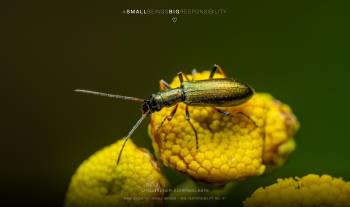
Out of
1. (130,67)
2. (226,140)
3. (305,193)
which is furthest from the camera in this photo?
(130,67)

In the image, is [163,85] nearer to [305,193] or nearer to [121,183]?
[121,183]

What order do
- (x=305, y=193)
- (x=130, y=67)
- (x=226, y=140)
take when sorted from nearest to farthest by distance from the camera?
(x=305, y=193), (x=226, y=140), (x=130, y=67)

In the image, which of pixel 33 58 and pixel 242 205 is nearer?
pixel 242 205

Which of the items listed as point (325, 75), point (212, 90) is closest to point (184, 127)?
point (212, 90)

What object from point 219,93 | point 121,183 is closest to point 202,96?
point 219,93

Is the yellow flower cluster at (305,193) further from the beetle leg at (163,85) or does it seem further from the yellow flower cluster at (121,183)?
the beetle leg at (163,85)

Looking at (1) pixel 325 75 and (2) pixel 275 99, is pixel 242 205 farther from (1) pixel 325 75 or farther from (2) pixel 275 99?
(1) pixel 325 75
